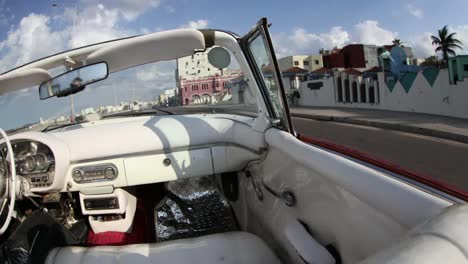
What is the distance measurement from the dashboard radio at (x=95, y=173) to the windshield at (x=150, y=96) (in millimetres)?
688

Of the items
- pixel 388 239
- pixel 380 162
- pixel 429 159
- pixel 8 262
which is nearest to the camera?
pixel 388 239

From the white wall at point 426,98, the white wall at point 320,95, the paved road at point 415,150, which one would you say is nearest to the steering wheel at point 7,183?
the paved road at point 415,150

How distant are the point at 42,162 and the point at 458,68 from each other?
16.2 meters

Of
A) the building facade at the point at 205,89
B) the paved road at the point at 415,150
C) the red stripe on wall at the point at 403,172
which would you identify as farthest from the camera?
the paved road at the point at 415,150

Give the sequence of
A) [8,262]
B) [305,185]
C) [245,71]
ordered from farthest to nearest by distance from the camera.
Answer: [245,71], [8,262], [305,185]

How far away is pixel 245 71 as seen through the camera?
2.92 metres

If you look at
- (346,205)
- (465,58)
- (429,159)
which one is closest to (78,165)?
(346,205)

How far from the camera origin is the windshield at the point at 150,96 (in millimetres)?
3287

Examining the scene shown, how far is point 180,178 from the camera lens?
3.23 m

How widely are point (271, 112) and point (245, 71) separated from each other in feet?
1.40

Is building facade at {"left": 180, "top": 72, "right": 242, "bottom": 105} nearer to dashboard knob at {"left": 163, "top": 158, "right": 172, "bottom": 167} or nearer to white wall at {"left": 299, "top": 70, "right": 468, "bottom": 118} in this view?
dashboard knob at {"left": 163, "top": 158, "right": 172, "bottom": 167}

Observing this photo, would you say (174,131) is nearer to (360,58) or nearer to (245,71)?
(245,71)

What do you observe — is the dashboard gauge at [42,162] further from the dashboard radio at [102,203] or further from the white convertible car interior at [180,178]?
the dashboard radio at [102,203]

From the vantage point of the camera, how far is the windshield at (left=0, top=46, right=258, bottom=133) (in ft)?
10.8
